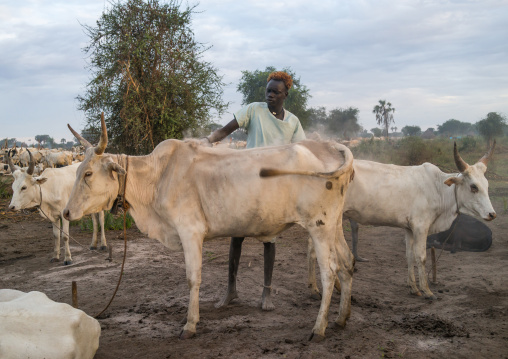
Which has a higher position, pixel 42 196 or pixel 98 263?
pixel 42 196

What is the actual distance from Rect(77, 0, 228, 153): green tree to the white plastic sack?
6.48 metres

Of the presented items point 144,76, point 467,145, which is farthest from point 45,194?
point 467,145

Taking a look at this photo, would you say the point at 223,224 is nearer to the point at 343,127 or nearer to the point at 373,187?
the point at 373,187

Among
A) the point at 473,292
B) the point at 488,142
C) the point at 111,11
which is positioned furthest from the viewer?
the point at 488,142

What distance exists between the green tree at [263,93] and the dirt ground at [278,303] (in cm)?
1840

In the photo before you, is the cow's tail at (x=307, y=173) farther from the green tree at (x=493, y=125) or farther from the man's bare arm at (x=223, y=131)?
the green tree at (x=493, y=125)

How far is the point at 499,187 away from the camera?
12.8 meters

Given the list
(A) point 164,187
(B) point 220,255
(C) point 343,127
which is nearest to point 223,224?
(A) point 164,187

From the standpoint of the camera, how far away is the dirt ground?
3.68 m

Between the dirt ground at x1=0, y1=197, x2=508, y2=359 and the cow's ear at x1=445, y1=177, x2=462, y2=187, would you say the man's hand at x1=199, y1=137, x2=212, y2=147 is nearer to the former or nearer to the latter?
the dirt ground at x1=0, y1=197, x2=508, y2=359

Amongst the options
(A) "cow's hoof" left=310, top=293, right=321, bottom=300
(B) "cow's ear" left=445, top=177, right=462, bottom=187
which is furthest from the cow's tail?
(B) "cow's ear" left=445, top=177, right=462, bottom=187

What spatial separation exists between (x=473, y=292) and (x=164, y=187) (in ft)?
12.7

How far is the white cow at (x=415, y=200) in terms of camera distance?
5.41m

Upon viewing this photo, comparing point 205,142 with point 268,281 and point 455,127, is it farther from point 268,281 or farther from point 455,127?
point 455,127
